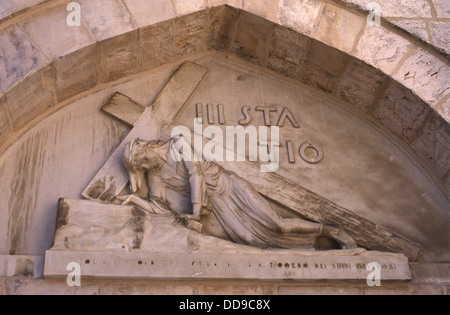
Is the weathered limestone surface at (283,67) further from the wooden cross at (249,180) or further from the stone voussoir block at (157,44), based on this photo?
the wooden cross at (249,180)

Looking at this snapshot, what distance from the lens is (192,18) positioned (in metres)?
4.94

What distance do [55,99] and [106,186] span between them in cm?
75

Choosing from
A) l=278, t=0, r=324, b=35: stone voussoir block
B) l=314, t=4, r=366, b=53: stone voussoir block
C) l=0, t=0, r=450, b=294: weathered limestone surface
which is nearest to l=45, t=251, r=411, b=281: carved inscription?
l=0, t=0, r=450, b=294: weathered limestone surface

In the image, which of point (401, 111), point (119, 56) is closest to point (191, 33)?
point (119, 56)

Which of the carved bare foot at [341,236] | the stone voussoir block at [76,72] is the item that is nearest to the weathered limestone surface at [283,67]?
the stone voussoir block at [76,72]

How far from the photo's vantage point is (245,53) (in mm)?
5223

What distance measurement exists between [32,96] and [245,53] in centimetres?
159

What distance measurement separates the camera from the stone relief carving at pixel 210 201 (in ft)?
14.3

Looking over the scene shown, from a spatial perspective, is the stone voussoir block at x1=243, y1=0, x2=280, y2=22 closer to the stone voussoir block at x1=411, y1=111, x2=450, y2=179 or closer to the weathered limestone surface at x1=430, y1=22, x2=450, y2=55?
the weathered limestone surface at x1=430, y1=22, x2=450, y2=55

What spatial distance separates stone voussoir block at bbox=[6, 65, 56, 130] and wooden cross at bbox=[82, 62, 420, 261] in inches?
15.8

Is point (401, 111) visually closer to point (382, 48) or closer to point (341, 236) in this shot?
point (382, 48)

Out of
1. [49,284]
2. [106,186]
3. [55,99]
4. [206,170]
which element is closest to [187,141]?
[206,170]

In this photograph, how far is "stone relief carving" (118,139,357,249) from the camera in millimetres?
4363
